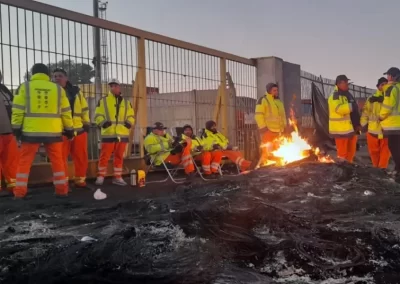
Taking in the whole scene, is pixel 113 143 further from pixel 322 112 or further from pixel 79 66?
pixel 322 112

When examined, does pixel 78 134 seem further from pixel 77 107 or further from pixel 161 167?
pixel 161 167

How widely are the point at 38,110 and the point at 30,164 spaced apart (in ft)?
2.52

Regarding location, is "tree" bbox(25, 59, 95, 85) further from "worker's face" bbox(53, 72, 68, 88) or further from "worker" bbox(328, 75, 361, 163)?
"worker" bbox(328, 75, 361, 163)

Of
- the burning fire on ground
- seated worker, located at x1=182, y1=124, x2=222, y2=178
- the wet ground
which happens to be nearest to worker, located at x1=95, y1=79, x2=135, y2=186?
seated worker, located at x1=182, y1=124, x2=222, y2=178

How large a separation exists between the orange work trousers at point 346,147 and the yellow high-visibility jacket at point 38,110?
17.5 ft

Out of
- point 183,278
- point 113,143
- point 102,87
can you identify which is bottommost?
point 183,278

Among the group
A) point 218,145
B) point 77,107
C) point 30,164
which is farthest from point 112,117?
point 218,145

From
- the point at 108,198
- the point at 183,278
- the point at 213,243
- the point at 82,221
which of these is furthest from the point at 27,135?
the point at 183,278

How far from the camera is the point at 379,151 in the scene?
370 inches

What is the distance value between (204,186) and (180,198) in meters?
0.85

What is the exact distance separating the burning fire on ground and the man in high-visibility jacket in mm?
4451

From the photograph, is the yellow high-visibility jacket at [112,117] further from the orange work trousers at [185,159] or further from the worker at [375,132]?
the worker at [375,132]

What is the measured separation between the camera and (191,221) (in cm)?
451

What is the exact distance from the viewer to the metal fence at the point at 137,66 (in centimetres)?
751
